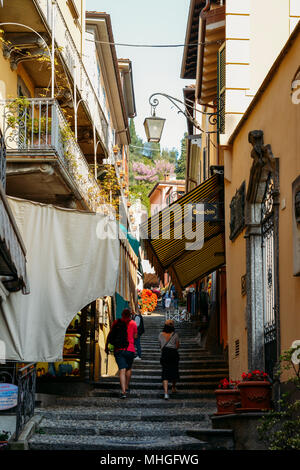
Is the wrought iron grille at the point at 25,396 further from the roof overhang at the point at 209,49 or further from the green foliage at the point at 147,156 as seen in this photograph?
the green foliage at the point at 147,156

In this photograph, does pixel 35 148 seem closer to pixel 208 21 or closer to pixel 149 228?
pixel 149 228

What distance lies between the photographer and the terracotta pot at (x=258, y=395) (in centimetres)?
1012

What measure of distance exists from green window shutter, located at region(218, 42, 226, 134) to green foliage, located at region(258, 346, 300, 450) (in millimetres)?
6718

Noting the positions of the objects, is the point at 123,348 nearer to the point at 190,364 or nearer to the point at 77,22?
the point at 190,364

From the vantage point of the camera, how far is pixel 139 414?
13.6m

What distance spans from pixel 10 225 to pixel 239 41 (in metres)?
7.21

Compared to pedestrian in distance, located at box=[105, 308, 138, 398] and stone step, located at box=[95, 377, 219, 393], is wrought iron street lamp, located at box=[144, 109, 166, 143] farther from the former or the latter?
stone step, located at box=[95, 377, 219, 393]

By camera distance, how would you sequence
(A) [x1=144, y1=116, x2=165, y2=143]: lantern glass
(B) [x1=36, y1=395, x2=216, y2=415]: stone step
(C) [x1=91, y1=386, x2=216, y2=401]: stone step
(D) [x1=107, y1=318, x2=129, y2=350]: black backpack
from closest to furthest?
(B) [x1=36, y1=395, x2=216, y2=415]: stone step, (D) [x1=107, y1=318, x2=129, y2=350]: black backpack, (C) [x1=91, y1=386, x2=216, y2=401]: stone step, (A) [x1=144, y1=116, x2=165, y2=143]: lantern glass

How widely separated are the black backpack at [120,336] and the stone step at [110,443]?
15.9 feet

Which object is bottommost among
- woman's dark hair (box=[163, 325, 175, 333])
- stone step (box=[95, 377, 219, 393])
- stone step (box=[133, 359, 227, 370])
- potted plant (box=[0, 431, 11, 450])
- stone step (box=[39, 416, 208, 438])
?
stone step (box=[39, 416, 208, 438])

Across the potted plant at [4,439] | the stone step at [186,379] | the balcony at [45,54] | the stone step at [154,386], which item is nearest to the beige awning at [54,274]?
the potted plant at [4,439]

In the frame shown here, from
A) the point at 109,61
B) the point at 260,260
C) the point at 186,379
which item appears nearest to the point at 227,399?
the point at 260,260

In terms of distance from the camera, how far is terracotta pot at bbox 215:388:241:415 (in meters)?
11.2

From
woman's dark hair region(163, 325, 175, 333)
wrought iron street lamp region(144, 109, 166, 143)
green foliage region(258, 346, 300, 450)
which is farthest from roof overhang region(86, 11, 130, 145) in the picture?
green foliage region(258, 346, 300, 450)
